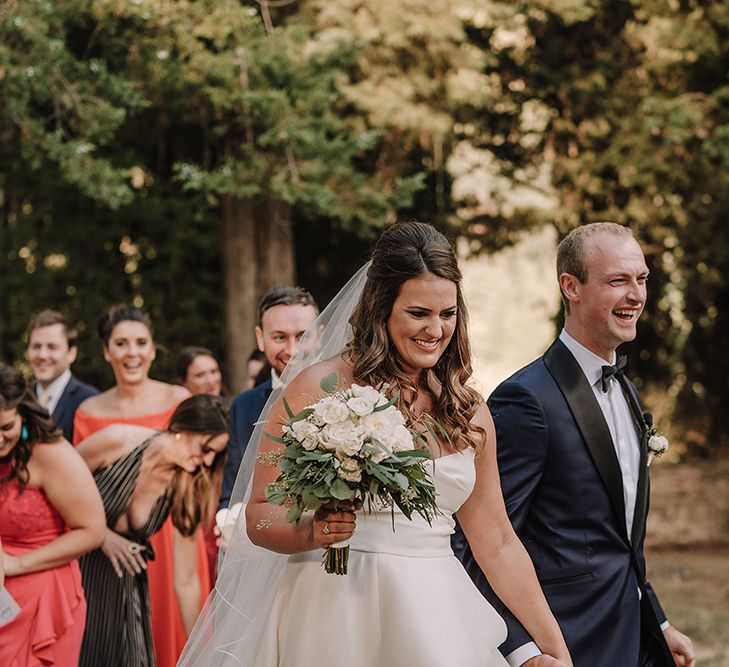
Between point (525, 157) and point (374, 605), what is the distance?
11.2m

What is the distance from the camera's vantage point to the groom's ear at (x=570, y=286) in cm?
443

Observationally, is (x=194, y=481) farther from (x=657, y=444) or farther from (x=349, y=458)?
(x=349, y=458)

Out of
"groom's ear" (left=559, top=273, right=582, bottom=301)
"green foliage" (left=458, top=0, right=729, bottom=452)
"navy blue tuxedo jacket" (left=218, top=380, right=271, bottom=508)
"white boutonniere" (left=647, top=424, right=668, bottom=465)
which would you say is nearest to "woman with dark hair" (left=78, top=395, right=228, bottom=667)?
"navy blue tuxedo jacket" (left=218, top=380, right=271, bottom=508)

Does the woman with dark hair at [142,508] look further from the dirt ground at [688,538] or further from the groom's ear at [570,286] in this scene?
the dirt ground at [688,538]

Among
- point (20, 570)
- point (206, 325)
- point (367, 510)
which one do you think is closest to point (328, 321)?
point (367, 510)

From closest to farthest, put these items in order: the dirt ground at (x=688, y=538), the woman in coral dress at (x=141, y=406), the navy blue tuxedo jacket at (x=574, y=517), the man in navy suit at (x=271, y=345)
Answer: the navy blue tuxedo jacket at (x=574, y=517) < the man in navy suit at (x=271, y=345) < the woman in coral dress at (x=141, y=406) < the dirt ground at (x=688, y=538)

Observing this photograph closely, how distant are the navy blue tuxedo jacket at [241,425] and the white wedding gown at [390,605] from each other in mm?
2140

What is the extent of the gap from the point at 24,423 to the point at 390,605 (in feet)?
7.25

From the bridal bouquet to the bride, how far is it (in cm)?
11

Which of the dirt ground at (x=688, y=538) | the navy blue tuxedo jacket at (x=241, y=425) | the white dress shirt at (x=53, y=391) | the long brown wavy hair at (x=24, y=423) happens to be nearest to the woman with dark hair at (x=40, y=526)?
the long brown wavy hair at (x=24, y=423)

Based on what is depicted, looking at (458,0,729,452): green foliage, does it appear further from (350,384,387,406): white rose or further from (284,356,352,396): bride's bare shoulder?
(350,384,387,406): white rose

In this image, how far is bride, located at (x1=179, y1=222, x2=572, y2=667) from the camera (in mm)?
3570

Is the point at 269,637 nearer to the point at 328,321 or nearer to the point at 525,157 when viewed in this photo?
the point at 328,321

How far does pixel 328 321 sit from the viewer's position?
4.52 metres
